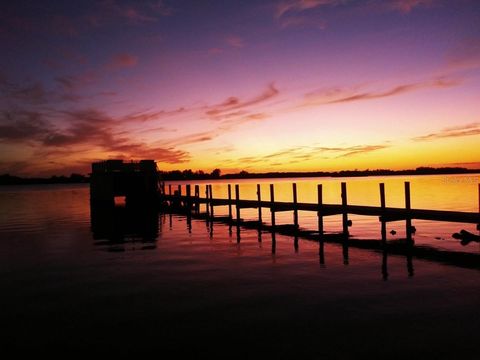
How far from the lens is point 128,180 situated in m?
48.8

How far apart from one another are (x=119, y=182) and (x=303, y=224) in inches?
1028

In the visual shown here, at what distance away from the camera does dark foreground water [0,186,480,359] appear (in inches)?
328

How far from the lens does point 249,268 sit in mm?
15531

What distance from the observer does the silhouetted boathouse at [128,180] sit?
4832 centimetres

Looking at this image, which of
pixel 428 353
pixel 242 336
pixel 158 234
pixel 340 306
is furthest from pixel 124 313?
pixel 158 234

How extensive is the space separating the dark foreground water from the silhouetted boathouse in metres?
28.6

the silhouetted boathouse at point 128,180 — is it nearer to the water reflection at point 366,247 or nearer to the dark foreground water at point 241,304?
the water reflection at point 366,247

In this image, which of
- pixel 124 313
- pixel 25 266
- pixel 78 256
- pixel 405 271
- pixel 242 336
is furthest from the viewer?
pixel 78 256

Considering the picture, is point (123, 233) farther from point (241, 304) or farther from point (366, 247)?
point (241, 304)

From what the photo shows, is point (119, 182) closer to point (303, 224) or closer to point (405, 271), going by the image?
point (303, 224)

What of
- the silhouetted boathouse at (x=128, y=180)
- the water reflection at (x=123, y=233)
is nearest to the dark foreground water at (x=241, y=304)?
the water reflection at (x=123, y=233)

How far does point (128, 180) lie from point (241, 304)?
40.0 m

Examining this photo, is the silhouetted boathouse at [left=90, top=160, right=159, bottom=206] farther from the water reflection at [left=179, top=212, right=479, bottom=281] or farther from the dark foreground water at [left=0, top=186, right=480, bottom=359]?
the dark foreground water at [left=0, top=186, right=480, bottom=359]

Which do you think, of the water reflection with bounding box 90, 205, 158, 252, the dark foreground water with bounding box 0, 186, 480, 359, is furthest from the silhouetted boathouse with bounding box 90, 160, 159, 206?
the dark foreground water with bounding box 0, 186, 480, 359
